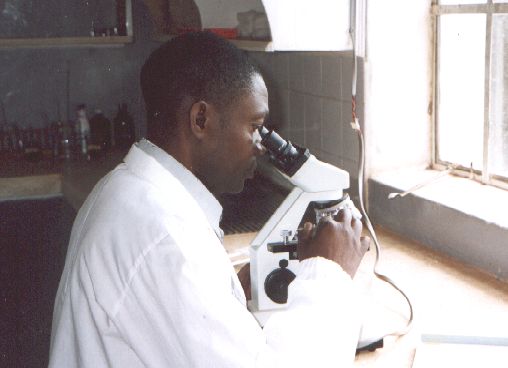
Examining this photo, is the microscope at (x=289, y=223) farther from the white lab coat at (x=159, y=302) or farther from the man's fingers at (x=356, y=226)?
the white lab coat at (x=159, y=302)

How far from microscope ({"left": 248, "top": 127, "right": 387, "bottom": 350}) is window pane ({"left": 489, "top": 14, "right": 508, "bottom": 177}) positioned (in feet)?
2.41

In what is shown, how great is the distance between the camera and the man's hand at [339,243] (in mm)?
1244

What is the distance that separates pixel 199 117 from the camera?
1121 millimetres

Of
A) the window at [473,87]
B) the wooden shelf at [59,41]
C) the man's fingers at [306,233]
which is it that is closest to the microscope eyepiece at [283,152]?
the man's fingers at [306,233]

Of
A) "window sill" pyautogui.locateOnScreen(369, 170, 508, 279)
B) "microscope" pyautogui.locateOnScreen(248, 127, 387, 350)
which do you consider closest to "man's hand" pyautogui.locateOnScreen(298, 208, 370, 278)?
"microscope" pyautogui.locateOnScreen(248, 127, 387, 350)

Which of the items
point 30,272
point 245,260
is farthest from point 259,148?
point 30,272

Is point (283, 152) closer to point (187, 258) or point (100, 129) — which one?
point (187, 258)

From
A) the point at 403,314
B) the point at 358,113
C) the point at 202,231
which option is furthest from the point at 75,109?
the point at 202,231

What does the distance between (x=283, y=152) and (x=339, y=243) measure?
Answer: 9.1 inches

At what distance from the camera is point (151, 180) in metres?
1.05

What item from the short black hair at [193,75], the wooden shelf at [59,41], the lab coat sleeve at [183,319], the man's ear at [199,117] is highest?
the wooden shelf at [59,41]

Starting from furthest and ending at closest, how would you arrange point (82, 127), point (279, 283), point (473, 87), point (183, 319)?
point (82, 127)
point (473, 87)
point (279, 283)
point (183, 319)

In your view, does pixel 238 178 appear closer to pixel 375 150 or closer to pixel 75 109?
pixel 375 150

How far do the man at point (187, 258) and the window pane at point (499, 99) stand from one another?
890mm
